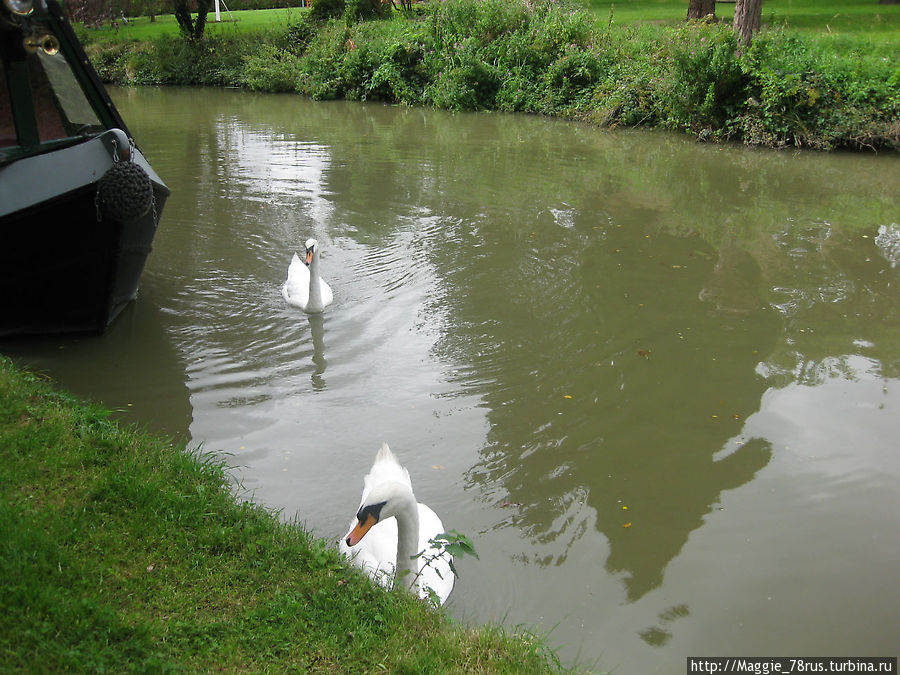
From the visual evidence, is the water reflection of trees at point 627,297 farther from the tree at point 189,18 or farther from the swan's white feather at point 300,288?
the tree at point 189,18

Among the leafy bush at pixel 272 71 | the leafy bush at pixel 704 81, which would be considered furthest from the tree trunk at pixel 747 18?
the leafy bush at pixel 272 71

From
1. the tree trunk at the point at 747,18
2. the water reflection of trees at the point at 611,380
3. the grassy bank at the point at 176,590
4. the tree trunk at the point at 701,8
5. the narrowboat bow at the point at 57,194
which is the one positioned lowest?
the water reflection of trees at the point at 611,380

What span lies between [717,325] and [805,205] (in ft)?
19.1

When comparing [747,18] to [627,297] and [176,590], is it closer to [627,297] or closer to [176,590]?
[627,297]

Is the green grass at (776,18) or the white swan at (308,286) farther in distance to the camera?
the green grass at (776,18)

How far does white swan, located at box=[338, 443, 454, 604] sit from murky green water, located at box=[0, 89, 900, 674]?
0.26 m

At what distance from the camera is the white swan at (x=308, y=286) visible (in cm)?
779

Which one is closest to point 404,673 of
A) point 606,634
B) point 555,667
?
point 555,667

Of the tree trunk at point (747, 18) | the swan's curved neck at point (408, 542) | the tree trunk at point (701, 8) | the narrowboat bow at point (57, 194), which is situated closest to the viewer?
the swan's curved neck at point (408, 542)

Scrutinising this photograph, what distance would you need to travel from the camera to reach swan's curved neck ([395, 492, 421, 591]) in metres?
3.93

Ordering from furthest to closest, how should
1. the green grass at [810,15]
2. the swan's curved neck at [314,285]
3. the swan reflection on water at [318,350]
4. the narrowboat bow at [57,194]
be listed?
the green grass at [810,15], the swan's curved neck at [314,285], the swan reflection on water at [318,350], the narrowboat bow at [57,194]

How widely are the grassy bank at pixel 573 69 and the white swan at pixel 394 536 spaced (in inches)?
595

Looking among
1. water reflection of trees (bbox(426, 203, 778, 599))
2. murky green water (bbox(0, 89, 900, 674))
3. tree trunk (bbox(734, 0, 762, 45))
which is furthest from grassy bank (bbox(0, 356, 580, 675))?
tree trunk (bbox(734, 0, 762, 45))

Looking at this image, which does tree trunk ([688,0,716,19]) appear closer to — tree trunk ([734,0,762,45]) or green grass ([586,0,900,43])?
green grass ([586,0,900,43])
